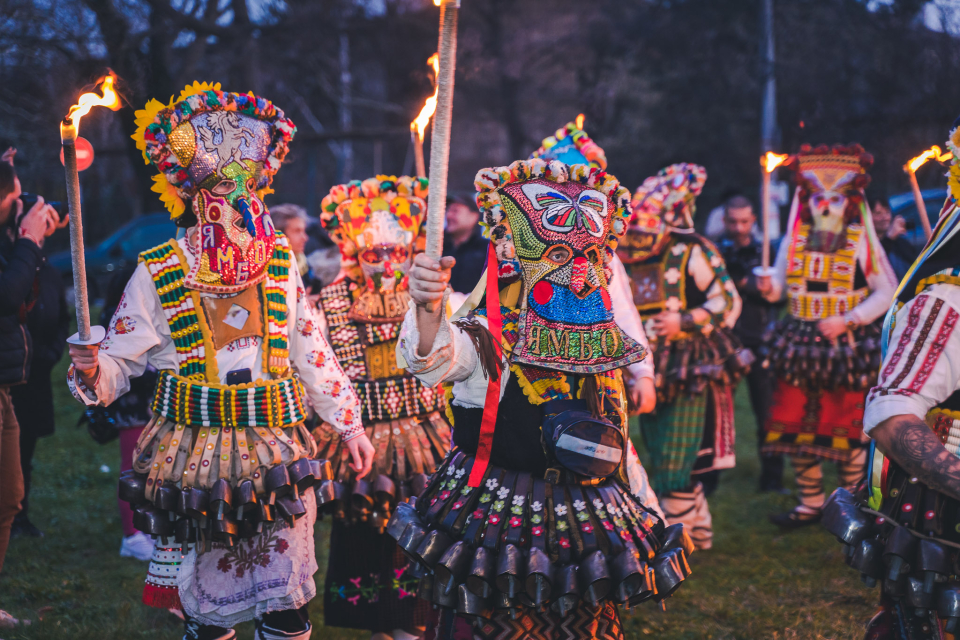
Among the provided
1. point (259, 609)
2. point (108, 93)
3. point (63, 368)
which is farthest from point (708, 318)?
point (63, 368)

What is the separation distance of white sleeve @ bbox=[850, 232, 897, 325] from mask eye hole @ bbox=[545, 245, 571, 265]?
12.5ft

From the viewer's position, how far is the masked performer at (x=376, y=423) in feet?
14.4

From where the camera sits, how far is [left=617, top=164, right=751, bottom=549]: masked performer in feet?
18.8

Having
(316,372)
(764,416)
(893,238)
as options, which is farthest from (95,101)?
(893,238)

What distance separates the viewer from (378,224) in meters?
4.68

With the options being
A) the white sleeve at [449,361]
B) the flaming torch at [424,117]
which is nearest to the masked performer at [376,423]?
the flaming torch at [424,117]

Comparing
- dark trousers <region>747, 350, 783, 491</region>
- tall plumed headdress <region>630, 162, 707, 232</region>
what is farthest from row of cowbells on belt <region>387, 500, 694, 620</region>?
dark trousers <region>747, 350, 783, 491</region>

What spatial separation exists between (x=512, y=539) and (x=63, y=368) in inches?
464

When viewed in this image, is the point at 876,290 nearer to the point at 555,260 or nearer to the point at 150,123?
the point at 555,260

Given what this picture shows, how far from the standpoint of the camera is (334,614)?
4496 mm

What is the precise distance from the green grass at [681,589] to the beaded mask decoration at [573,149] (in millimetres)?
2740

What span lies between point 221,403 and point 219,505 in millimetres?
431

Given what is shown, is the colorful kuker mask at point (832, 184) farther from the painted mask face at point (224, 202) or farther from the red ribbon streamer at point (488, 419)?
the painted mask face at point (224, 202)

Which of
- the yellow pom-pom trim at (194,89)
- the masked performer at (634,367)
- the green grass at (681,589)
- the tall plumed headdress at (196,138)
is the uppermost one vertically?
the yellow pom-pom trim at (194,89)
